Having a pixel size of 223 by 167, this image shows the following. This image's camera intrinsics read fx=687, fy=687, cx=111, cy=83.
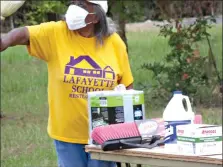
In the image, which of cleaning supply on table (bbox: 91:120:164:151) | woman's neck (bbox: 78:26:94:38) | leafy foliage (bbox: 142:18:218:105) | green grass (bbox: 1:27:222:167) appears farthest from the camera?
leafy foliage (bbox: 142:18:218:105)

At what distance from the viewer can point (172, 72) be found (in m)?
11.4

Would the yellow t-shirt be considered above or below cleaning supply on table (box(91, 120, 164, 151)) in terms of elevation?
above

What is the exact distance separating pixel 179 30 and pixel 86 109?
681cm

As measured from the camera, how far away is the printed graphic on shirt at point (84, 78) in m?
4.61

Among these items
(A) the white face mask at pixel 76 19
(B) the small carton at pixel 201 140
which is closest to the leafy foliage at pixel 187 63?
(A) the white face mask at pixel 76 19

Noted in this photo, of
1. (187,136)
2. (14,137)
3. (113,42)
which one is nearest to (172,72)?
(14,137)

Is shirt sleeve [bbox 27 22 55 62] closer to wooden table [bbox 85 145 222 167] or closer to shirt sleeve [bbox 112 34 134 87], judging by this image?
shirt sleeve [bbox 112 34 134 87]

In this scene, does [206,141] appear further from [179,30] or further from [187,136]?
[179,30]

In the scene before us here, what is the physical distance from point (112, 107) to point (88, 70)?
43cm

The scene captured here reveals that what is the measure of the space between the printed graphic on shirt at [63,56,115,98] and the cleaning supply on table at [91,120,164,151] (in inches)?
20.1

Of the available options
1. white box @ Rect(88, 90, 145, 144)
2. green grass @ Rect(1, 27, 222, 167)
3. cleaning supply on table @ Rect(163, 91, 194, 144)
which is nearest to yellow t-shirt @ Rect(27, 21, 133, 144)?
white box @ Rect(88, 90, 145, 144)

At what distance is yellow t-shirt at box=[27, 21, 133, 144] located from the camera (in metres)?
4.63

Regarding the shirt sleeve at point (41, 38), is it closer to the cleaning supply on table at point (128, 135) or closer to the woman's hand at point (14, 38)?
the woman's hand at point (14, 38)

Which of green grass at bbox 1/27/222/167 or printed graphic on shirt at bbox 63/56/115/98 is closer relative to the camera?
printed graphic on shirt at bbox 63/56/115/98
